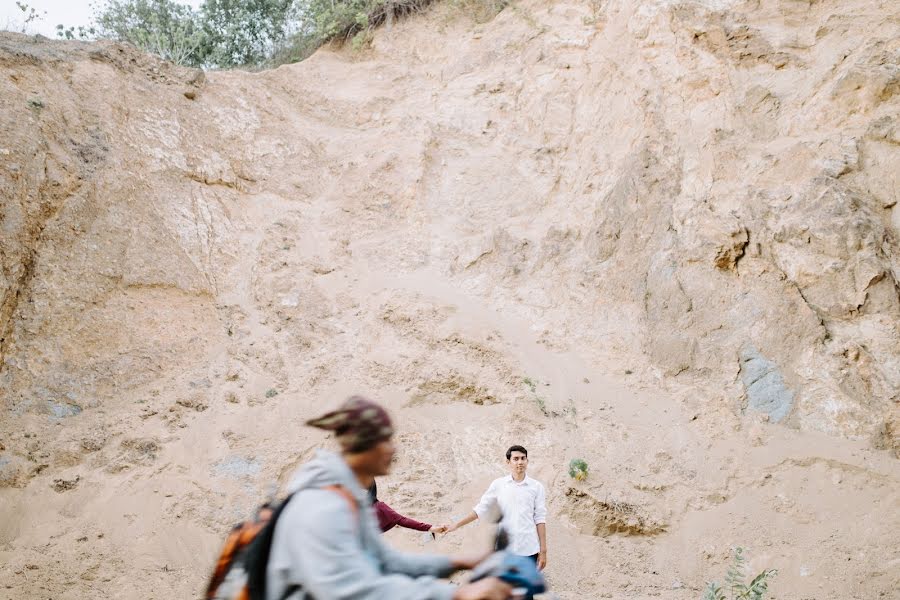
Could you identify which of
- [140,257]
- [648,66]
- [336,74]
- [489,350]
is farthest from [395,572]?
[336,74]

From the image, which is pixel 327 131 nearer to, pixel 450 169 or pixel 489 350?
pixel 450 169

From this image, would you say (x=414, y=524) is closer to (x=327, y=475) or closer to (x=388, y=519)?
(x=388, y=519)

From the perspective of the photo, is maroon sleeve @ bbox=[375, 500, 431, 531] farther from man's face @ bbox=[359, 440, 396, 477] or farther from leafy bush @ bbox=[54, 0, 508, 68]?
leafy bush @ bbox=[54, 0, 508, 68]

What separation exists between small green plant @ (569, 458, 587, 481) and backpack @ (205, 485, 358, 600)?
493 cm

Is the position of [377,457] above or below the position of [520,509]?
above

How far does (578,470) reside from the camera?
6.34 metres

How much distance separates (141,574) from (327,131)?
26.6 feet

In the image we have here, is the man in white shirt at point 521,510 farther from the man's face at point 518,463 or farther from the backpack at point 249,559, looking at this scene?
the backpack at point 249,559

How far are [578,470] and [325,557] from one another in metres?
5.13

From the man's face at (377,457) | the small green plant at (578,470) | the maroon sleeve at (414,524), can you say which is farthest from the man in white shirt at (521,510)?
the man's face at (377,457)

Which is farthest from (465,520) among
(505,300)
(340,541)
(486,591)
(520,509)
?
(505,300)

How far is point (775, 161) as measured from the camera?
7.67 metres

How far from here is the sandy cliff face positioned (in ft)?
19.5

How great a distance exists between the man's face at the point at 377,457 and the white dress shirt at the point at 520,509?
224 centimetres
